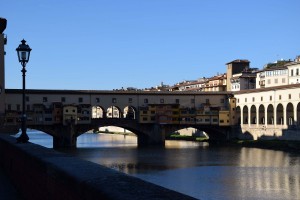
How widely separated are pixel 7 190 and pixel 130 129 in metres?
55.1

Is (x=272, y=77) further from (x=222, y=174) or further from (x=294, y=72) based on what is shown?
(x=222, y=174)

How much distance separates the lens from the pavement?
358 inches

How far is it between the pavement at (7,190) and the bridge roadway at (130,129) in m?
47.7

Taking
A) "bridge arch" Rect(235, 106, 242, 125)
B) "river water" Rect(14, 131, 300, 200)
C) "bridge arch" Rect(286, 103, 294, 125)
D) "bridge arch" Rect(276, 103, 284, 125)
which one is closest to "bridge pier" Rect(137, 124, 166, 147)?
"bridge arch" Rect(235, 106, 242, 125)

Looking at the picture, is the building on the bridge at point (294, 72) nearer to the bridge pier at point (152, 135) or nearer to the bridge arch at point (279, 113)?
the bridge arch at point (279, 113)

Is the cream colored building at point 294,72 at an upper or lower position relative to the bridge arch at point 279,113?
upper

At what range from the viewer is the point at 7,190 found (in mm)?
9984

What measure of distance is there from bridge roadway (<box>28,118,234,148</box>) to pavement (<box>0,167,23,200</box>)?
157 feet

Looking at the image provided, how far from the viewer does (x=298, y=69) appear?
74.6 metres

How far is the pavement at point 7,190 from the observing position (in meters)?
9.09

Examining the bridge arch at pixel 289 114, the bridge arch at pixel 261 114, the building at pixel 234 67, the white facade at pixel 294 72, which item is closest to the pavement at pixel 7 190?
the bridge arch at pixel 289 114

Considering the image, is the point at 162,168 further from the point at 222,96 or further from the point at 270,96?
the point at 222,96

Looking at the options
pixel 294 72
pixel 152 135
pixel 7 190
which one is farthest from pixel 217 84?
pixel 7 190

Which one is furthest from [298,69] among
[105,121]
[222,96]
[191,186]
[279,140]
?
[191,186]
